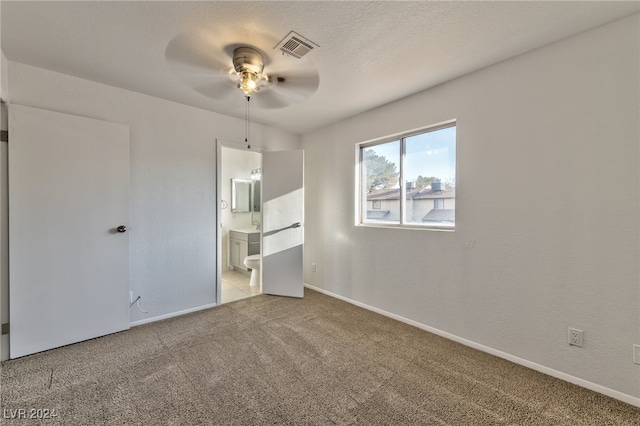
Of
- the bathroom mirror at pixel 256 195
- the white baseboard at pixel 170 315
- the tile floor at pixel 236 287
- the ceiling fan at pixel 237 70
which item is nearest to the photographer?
the ceiling fan at pixel 237 70

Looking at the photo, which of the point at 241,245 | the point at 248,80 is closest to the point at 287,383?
the point at 248,80

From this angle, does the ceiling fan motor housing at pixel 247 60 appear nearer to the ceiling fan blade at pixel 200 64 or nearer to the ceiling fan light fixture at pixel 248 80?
the ceiling fan light fixture at pixel 248 80

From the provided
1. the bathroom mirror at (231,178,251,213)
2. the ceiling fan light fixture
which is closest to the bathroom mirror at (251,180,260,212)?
the bathroom mirror at (231,178,251,213)

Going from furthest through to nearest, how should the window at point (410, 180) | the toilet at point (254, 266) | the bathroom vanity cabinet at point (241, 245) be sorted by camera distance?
1. the bathroom vanity cabinet at point (241, 245)
2. the toilet at point (254, 266)
3. the window at point (410, 180)

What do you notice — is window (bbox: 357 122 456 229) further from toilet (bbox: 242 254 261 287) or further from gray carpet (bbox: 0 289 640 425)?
toilet (bbox: 242 254 261 287)

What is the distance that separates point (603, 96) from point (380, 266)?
2.23 meters

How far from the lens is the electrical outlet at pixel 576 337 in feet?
5.71

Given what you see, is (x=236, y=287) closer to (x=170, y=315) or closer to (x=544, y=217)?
(x=170, y=315)

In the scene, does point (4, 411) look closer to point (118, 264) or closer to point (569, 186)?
point (118, 264)

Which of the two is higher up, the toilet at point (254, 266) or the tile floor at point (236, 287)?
the toilet at point (254, 266)

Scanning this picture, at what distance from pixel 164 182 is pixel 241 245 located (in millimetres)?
1998

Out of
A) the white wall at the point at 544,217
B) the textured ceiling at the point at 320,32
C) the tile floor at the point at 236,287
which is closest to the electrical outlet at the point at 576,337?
the white wall at the point at 544,217

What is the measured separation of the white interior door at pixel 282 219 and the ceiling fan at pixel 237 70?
37.0 inches

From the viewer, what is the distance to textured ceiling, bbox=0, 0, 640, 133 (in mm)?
1520
